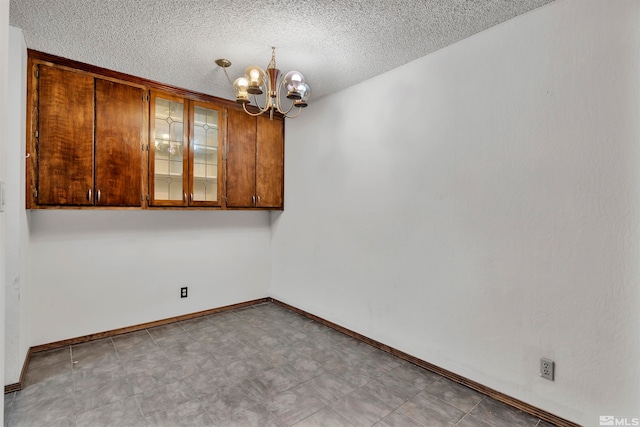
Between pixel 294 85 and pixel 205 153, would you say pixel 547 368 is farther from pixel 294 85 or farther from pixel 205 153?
pixel 205 153

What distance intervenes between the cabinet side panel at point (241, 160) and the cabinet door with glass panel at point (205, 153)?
0.11m

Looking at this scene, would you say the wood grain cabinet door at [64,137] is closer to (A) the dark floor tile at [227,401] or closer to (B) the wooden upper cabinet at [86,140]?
(B) the wooden upper cabinet at [86,140]

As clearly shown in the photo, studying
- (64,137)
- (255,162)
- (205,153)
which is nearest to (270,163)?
(255,162)

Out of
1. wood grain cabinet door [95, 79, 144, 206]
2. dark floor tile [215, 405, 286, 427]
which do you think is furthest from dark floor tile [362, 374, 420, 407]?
wood grain cabinet door [95, 79, 144, 206]

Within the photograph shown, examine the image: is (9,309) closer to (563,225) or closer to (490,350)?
(490,350)

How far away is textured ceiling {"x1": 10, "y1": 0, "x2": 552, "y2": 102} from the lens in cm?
198

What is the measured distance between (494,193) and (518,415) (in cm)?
Answer: 139

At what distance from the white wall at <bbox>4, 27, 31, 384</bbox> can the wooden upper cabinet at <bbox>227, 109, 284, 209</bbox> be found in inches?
67.9

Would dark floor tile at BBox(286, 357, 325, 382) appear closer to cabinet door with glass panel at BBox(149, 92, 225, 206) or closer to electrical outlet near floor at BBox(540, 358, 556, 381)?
electrical outlet near floor at BBox(540, 358, 556, 381)

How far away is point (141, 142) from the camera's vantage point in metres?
3.01

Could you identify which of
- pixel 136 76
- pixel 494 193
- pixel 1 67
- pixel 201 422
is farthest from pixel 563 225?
pixel 136 76

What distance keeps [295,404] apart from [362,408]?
0.43m

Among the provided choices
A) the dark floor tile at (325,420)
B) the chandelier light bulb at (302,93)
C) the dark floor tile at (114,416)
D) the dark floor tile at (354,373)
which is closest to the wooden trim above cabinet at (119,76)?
the chandelier light bulb at (302,93)

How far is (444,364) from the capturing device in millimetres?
2447
